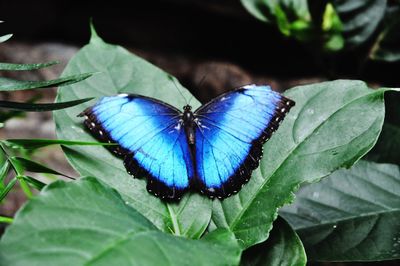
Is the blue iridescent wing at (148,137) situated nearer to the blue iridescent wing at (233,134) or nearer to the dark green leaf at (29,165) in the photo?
the blue iridescent wing at (233,134)

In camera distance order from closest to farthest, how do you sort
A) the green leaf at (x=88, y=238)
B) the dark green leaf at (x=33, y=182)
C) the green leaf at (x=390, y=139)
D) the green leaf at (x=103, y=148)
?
the green leaf at (x=88, y=238), the dark green leaf at (x=33, y=182), the green leaf at (x=103, y=148), the green leaf at (x=390, y=139)

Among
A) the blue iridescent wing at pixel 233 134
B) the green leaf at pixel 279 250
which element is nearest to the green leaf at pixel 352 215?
the green leaf at pixel 279 250

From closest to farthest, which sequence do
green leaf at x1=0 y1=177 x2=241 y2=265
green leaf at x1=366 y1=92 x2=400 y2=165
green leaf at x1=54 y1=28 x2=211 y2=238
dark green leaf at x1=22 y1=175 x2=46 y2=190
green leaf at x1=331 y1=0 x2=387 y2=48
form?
1. green leaf at x1=0 y1=177 x2=241 y2=265
2. dark green leaf at x1=22 y1=175 x2=46 y2=190
3. green leaf at x1=54 y1=28 x2=211 y2=238
4. green leaf at x1=366 y1=92 x2=400 y2=165
5. green leaf at x1=331 y1=0 x2=387 y2=48

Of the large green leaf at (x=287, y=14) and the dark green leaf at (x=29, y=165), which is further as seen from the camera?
the large green leaf at (x=287, y=14)

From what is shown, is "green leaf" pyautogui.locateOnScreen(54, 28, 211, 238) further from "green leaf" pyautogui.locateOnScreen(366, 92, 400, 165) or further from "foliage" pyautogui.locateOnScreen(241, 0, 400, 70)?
"foliage" pyautogui.locateOnScreen(241, 0, 400, 70)

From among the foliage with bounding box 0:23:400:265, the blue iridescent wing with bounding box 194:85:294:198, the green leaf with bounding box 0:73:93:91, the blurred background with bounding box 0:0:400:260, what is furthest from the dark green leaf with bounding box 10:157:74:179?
the blurred background with bounding box 0:0:400:260

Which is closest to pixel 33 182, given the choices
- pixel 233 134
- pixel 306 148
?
pixel 233 134
